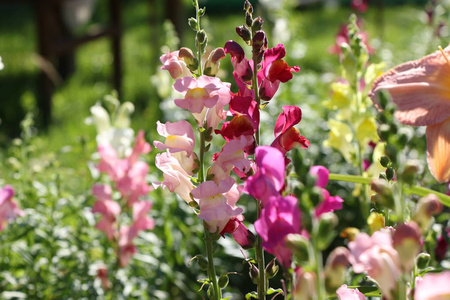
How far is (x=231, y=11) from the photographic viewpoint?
905 centimetres

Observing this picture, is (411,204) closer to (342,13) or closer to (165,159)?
(165,159)

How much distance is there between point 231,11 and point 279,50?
8.16m

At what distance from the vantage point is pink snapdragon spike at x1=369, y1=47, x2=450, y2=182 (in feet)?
3.56

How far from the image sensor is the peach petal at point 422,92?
1.08 meters

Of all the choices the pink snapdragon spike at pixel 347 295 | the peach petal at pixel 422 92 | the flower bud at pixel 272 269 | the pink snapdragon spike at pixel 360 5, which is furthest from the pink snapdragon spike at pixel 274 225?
the pink snapdragon spike at pixel 360 5

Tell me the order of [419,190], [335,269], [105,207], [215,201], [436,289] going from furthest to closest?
[105,207]
[215,201]
[419,190]
[335,269]
[436,289]

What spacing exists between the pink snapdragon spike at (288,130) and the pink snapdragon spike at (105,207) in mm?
919

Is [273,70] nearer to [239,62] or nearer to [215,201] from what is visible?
[239,62]

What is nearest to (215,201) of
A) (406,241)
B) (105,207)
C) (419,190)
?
A: (419,190)

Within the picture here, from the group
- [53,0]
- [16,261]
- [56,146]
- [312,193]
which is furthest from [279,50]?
[53,0]

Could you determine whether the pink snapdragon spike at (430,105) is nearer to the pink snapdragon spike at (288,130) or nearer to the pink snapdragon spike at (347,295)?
the pink snapdragon spike at (288,130)

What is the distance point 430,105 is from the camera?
1093 mm

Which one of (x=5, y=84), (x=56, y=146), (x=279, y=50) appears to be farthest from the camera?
(x=5, y=84)

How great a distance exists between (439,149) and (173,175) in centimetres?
42
